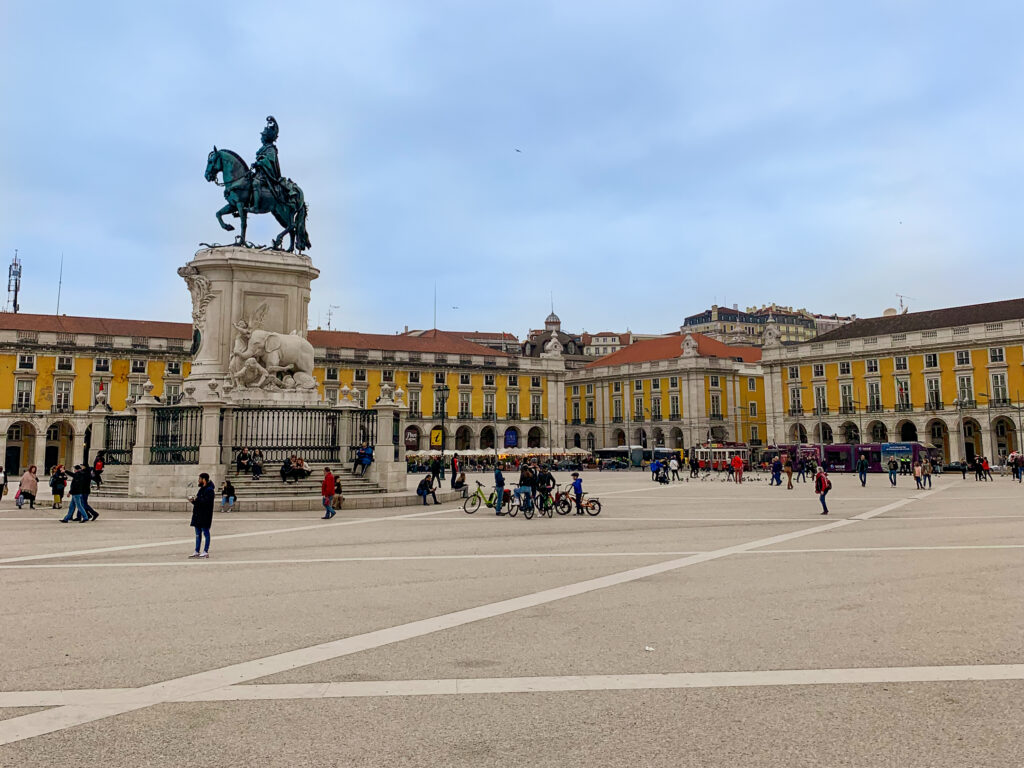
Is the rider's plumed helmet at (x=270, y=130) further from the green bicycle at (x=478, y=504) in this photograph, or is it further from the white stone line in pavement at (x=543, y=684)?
the white stone line in pavement at (x=543, y=684)

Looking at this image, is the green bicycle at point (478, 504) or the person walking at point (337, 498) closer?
the person walking at point (337, 498)

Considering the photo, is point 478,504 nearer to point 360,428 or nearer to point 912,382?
point 360,428

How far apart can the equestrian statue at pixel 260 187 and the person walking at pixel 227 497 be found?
8.41 m

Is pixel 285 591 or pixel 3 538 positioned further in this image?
pixel 3 538

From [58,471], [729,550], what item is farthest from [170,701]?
[58,471]

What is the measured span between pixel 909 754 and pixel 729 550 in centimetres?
802

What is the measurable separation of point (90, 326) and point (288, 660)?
240ft

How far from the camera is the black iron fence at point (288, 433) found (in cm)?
2064

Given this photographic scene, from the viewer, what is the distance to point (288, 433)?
21188mm

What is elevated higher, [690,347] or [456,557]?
[690,347]

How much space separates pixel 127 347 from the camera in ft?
217

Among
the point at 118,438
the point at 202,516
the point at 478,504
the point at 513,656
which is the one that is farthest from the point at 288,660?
the point at 118,438

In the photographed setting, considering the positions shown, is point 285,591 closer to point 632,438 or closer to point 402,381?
point 402,381

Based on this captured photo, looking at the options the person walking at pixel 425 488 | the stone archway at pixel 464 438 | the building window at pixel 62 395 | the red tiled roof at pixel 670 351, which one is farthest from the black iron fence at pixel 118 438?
the red tiled roof at pixel 670 351
